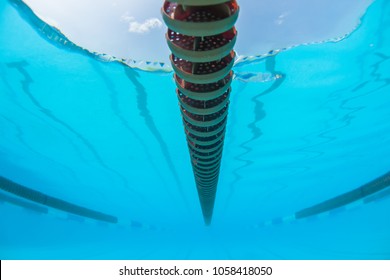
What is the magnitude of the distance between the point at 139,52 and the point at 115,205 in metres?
14.7

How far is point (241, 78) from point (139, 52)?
7.58 ft

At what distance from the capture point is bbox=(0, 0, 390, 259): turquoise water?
21.0 feet

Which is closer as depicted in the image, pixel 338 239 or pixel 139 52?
pixel 139 52

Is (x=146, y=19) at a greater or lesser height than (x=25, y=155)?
lesser

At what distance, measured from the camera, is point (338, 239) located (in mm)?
24422

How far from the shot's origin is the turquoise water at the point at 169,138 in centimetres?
639

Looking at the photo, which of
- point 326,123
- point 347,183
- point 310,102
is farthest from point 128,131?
point 347,183

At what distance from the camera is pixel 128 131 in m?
9.18

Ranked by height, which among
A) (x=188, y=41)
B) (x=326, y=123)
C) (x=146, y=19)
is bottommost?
(x=188, y=41)

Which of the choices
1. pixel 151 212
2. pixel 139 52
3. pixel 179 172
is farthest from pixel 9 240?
pixel 139 52

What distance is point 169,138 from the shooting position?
31.6 feet

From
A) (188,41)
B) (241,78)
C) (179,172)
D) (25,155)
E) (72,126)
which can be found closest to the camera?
(188,41)

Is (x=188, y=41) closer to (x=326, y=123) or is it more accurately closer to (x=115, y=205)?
(x=326, y=123)

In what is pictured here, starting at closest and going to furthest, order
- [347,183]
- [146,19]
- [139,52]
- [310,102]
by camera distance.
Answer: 1. [146,19]
2. [139,52]
3. [310,102]
4. [347,183]
